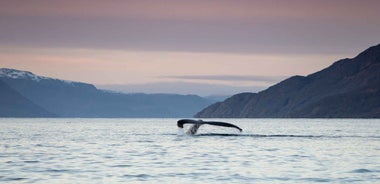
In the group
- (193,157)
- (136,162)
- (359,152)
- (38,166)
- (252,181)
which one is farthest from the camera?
(359,152)

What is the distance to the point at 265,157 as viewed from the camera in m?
61.4

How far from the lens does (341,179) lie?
142 ft

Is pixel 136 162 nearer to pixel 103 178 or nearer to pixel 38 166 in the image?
pixel 38 166

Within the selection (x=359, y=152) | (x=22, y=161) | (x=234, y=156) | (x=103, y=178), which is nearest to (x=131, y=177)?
(x=103, y=178)

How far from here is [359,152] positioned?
68875mm

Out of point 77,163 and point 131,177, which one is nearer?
point 131,177

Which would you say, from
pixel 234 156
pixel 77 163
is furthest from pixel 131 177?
pixel 234 156

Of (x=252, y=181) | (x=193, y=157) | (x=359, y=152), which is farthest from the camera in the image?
(x=359, y=152)

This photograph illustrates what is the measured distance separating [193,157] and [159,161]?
17.3 ft

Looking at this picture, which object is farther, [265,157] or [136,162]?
[265,157]

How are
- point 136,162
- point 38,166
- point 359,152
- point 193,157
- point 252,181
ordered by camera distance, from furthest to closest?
point 359,152
point 193,157
point 136,162
point 38,166
point 252,181

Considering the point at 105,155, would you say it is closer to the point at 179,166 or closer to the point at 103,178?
the point at 179,166

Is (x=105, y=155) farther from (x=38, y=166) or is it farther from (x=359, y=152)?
(x=359, y=152)

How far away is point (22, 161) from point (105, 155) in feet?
31.2
